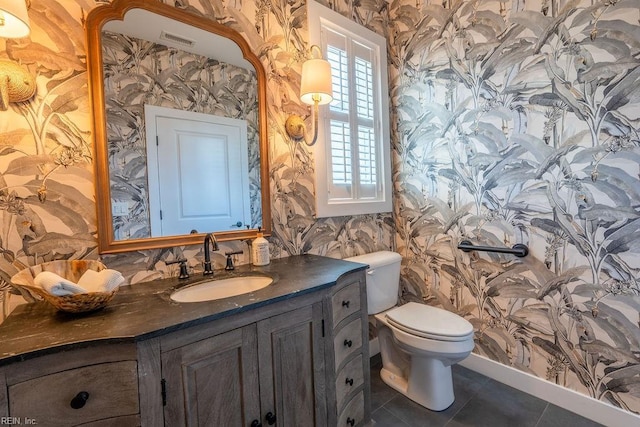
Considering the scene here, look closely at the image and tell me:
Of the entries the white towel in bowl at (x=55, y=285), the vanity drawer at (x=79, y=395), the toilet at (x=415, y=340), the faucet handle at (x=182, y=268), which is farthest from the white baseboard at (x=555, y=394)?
the white towel in bowl at (x=55, y=285)

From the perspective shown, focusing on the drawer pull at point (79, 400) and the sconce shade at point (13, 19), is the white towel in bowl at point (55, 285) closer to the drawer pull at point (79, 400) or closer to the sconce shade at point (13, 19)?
the drawer pull at point (79, 400)

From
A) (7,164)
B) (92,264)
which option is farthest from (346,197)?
(7,164)

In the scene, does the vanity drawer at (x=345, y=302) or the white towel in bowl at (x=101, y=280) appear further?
the vanity drawer at (x=345, y=302)

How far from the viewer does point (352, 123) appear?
2072 millimetres

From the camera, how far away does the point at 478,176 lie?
73.8 inches

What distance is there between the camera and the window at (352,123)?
1893 mm

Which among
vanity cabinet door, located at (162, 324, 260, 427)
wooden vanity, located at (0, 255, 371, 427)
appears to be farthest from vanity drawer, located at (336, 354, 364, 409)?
vanity cabinet door, located at (162, 324, 260, 427)

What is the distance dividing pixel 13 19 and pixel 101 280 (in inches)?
34.9

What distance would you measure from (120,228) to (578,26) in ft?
7.75

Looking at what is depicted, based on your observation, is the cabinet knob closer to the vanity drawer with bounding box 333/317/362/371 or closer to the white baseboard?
the vanity drawer with bounding box 333/317/362/371

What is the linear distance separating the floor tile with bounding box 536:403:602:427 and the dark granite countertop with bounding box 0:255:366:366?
1.38 meters

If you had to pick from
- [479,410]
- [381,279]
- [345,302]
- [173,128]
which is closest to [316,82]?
[173,128]

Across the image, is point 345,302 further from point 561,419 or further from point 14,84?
point 14,84

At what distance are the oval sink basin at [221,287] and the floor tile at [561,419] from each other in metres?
1.63
